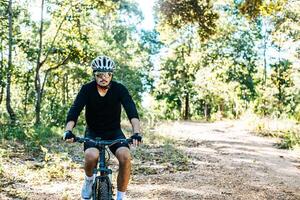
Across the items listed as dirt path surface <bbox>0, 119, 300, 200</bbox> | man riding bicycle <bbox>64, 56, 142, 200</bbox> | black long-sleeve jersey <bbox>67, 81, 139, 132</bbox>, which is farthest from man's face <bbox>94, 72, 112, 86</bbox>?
dirt path surface <bbox>0, 119, 300, 200</bbox>

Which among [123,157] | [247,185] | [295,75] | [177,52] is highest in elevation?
[177,52]

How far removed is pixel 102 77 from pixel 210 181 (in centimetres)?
463

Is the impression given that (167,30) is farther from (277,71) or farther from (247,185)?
(277,71)

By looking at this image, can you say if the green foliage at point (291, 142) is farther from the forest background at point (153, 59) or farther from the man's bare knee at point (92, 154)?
the man's bare knee at point (92, 154)

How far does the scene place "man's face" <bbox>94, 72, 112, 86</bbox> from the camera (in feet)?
17.2

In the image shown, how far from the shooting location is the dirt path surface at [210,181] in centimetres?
778

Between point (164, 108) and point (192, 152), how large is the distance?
99.8 feet

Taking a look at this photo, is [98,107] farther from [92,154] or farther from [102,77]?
[92,154]

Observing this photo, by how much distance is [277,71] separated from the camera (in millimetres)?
40906

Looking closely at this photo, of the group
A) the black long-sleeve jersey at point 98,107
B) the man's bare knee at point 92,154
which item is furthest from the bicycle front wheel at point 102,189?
the black long-sleeve jersey at point 98,107

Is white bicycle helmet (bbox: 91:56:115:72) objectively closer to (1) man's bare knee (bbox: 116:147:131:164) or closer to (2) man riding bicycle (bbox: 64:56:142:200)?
(2) man riding bicycle (bbox: 64:56:142:200)

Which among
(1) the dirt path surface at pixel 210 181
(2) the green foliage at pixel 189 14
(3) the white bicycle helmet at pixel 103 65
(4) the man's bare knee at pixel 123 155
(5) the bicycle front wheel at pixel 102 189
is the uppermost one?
(2) the green foliage at pixel 189 14

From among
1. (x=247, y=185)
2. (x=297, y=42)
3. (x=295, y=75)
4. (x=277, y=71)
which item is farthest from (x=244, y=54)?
(x=247, y=185)

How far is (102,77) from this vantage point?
526 centimetres
